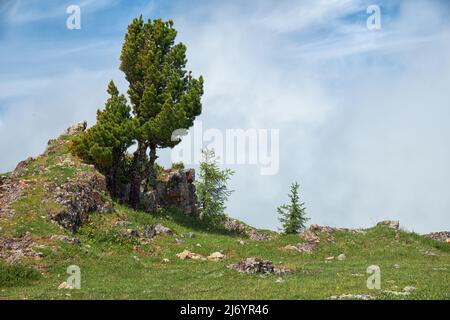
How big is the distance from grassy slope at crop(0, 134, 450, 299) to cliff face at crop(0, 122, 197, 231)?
0.80 feet

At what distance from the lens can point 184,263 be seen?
3694 cm

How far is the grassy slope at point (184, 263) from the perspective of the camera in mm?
23484

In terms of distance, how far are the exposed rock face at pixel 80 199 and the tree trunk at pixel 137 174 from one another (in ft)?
17.4

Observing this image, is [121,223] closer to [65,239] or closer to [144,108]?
[65,239]

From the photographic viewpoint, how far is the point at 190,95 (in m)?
51.2

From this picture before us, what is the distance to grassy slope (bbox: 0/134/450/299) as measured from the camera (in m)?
23.5

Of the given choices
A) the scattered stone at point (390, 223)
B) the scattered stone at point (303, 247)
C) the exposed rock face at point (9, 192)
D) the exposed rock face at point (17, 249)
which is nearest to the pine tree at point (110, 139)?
the exposed rock face at point (9, 192)

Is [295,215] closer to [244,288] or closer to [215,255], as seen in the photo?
[215,255]

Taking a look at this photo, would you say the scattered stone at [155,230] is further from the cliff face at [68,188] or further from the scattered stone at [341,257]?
the scattered stone at [341,257]

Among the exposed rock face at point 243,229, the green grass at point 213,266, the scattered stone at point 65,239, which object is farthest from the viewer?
the exposed rock face at point 243,229

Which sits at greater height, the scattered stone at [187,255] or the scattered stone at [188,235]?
the scattered stone at [188,235]

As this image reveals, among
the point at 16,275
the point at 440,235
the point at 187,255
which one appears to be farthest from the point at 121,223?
the point at 440,235
